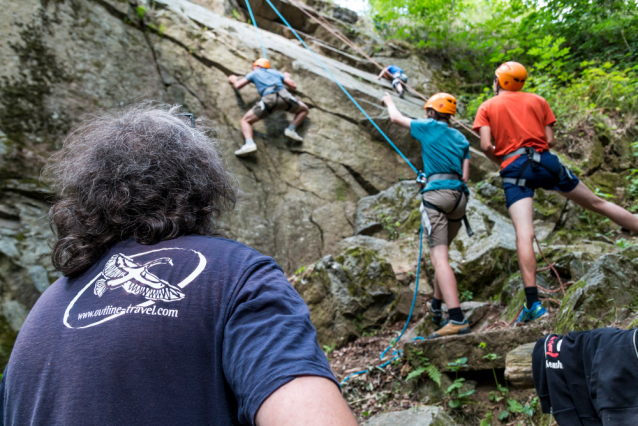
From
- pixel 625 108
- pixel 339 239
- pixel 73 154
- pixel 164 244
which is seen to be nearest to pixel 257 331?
pixel 164 244

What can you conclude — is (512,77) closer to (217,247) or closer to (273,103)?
(217,247)

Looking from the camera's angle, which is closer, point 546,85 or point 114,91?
point 114,91

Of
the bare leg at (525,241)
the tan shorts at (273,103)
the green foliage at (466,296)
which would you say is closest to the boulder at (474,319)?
the green foliage at (466,296)

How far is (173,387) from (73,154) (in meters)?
1.07

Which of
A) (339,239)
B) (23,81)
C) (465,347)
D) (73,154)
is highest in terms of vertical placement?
(73,154)

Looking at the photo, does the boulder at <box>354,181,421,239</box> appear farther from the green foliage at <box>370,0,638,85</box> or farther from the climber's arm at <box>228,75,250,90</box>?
the green foliage at <box>370,0,638,85</box>

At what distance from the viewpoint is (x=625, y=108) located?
7.04m

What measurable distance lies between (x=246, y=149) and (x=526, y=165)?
182 inches

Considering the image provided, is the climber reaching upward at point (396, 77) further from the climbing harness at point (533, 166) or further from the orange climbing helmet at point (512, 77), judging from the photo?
the climbing harness at point (533, 166)

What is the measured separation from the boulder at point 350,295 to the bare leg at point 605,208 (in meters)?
2.26

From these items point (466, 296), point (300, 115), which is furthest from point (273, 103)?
point (466, 296)

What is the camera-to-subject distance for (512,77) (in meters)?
4.00

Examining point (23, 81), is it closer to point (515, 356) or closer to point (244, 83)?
point (244, 83)

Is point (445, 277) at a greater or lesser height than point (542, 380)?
lesser
